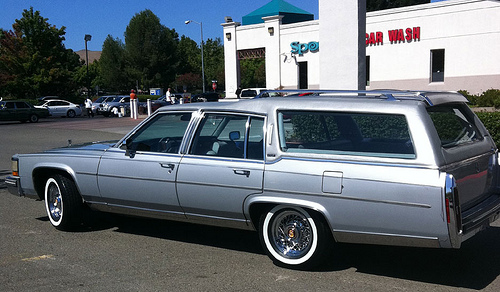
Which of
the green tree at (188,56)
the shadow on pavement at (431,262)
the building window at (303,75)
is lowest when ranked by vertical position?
the shadow on pavement at (431,262)

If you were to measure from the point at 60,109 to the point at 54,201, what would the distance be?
1416 inches

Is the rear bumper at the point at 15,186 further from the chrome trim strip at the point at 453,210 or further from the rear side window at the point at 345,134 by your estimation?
the chrome trim strip at the point at 453,210

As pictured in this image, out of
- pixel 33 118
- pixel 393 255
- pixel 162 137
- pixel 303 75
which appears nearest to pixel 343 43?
pixel 162 137

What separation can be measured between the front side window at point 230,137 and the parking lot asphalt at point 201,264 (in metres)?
1.07

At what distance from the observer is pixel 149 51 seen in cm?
→ 8162

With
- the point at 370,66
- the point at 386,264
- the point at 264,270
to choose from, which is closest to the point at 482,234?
the point at 386,264

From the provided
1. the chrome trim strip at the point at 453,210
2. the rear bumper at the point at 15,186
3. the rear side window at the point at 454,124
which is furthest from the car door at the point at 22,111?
the chrome trim strip at the point at 453,210

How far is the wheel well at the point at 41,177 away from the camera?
6566 millimetres

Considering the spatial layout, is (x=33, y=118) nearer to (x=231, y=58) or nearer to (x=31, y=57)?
(x=231, y=58)

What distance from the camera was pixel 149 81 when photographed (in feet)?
270

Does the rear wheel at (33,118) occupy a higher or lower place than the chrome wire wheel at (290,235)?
lower

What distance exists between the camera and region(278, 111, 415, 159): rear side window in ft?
15.5

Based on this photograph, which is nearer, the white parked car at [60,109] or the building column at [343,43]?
the building column at [343,43]

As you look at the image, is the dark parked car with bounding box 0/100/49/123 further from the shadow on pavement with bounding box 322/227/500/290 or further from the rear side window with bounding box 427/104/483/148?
the rear side window with bounding box 427/104/483/148
